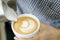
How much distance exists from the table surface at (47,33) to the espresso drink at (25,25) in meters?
0.05

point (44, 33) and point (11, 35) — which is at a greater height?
point (11, 35)

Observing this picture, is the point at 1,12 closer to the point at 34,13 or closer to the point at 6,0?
the point at 6,0

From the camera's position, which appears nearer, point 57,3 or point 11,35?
point 57,3

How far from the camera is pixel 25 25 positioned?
0.46 m

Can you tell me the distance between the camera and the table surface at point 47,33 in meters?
0.51

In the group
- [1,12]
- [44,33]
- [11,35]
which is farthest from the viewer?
[11,35]

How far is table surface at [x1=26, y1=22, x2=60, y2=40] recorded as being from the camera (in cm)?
→ 51

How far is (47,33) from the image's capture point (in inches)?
20.3

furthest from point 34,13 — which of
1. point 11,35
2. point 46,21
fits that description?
point 11,35

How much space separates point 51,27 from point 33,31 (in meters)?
0.09

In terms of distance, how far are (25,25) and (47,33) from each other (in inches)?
4.1

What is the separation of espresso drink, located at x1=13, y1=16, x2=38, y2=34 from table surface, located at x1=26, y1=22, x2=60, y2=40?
1.9 inches

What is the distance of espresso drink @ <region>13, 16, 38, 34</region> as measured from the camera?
0.45 meters

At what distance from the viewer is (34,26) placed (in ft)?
1.53
